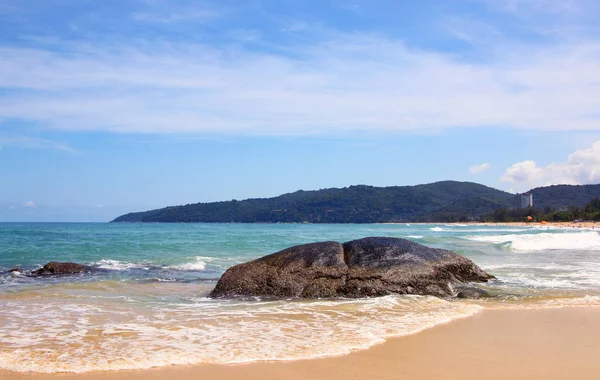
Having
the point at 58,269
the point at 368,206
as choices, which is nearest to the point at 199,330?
the point at 58,269

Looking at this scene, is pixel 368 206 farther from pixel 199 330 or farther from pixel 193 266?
pixel 199 330

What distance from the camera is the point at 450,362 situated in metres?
6.36

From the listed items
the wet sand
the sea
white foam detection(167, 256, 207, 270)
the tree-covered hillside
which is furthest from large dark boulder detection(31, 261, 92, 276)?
the tree-covered hillside

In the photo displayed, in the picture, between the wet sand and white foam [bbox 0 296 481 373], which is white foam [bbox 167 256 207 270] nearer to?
white foam [bbox 0 296 481 373]

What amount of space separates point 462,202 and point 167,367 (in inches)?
6279

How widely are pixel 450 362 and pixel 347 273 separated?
5606 millimetres

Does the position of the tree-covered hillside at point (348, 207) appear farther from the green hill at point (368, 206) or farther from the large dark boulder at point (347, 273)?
the large dark boulder at point (347, 273)

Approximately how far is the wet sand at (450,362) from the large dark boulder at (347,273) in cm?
352

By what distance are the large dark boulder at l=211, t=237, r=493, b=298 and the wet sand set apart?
352 cm

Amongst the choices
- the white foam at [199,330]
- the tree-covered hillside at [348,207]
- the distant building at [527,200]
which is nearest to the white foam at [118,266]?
the white foam at [199,330]

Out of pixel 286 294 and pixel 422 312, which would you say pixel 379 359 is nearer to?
pixel 422 312

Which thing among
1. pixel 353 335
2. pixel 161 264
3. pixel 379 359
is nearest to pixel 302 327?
pixel 353 335

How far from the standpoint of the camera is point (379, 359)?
21.5ft

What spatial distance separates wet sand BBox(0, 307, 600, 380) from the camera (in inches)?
233
